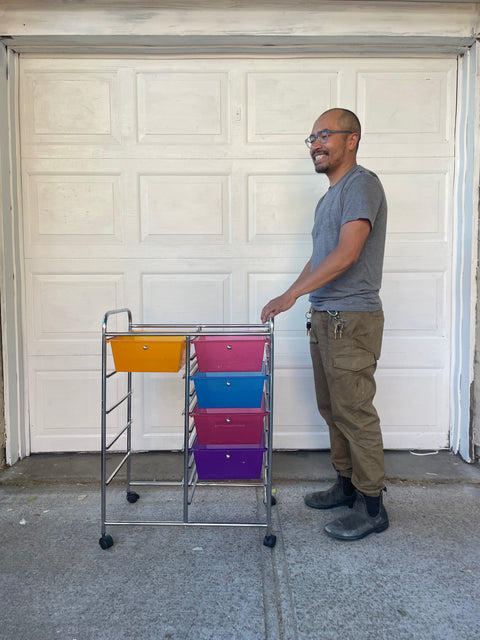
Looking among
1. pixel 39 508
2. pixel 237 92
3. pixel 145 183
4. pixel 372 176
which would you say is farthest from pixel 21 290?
pixel 372 176

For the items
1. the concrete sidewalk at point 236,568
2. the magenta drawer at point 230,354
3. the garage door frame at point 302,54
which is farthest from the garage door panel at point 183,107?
the concrete sidewalk at point 236,568

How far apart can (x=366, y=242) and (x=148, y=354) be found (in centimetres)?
122

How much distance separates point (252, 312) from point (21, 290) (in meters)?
1.67

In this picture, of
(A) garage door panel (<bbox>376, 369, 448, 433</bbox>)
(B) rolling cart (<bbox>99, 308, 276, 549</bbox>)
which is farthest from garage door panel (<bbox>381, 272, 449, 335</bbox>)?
(B) rolling cart (<bbox>99, 308, 276, 549</bbox>)

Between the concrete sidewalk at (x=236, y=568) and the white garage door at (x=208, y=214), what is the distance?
60cm

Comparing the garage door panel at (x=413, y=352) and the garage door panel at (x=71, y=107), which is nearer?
the garage door panel at (x=71, y=107)

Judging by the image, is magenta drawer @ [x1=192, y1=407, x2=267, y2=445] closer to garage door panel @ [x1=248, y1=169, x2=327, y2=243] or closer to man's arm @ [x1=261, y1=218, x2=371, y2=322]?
man's arm @ [x1=261, y1=218, x2=371, y2=322]

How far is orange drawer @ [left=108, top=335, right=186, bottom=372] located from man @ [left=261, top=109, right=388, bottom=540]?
48 cm

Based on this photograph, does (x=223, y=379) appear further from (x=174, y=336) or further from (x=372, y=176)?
(x=372, y=176)

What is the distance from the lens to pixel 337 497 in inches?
99.1

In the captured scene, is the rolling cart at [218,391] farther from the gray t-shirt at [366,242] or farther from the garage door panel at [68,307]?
the garage door panel at [68,307]

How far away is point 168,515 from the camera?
247 centimetres

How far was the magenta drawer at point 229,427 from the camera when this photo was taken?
2117 millimetres

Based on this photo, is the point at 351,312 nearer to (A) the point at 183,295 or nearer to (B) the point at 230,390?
(B) the point at 230,390
